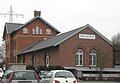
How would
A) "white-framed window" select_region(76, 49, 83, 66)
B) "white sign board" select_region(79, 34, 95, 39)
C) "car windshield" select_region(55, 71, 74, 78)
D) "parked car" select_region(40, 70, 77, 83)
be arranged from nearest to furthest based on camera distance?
1. "parked car" select_region(40, 70, 77, 83)
2. "car windshield" select_region(55, 71, 74, 78)
3. "white sign board" select_region(79, 34, 95, 39)
4. "white-framed window" select_region(76, 49, 83, 66)

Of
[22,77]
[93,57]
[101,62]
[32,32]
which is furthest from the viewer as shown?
[32,32]

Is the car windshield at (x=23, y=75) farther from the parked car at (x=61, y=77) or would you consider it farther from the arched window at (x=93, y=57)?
the arched window at (x=93, y=57)

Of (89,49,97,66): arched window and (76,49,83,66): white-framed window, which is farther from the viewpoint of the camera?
(89,49,97,66): arched window

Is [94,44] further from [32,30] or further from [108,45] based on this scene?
[32,30]

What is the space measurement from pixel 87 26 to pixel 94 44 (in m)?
2.79

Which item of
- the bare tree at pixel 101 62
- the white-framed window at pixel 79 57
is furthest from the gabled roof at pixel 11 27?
the bare tree at pixel 101 62

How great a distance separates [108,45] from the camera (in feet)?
177

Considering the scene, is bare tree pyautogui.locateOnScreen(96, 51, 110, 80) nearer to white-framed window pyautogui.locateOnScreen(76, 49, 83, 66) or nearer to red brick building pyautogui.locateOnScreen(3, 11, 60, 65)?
white-framed window pyautogui.locateOnScreen(76, 49, 83, 66)

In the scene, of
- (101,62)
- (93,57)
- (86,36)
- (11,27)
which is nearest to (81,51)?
(93,57)

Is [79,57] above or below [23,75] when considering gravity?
above

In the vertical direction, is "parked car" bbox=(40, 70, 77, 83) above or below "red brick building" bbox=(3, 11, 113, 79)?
below

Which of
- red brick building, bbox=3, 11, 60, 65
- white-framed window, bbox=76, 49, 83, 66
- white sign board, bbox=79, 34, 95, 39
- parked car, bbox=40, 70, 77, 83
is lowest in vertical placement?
parked car, bbox=40, 70, 77, 83

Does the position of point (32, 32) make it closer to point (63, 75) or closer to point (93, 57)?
point (93, 57)

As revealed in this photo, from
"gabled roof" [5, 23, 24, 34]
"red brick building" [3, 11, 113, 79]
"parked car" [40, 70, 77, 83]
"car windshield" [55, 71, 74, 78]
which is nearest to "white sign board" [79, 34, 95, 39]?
"red brick building" [3, 11, 113, 79]
